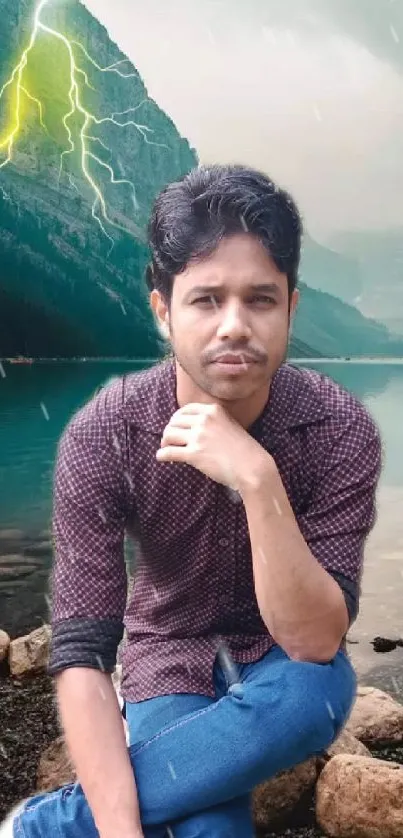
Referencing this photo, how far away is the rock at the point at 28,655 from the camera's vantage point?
451cm

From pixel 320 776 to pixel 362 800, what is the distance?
0.57 ft

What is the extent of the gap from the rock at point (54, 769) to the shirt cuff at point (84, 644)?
1374mm

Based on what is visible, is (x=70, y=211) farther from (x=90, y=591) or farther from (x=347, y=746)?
(x=90, y=591)

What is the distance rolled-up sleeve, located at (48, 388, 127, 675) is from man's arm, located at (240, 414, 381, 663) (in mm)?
362

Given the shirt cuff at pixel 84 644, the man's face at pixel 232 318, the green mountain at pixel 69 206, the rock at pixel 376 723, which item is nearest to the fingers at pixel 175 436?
the man's face at pixel 232 318

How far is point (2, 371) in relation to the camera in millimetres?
71875

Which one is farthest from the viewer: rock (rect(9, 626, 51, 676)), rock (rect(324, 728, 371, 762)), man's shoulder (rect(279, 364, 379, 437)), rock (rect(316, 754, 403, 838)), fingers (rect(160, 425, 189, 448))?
rock (rect(9, 626, 51, 676))

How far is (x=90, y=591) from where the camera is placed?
2039 millimetres

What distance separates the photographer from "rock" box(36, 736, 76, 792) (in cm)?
319

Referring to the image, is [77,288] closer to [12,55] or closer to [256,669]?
[12,55]

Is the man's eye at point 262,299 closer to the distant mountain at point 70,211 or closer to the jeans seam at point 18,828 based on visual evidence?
the jeans seam at point 18,828

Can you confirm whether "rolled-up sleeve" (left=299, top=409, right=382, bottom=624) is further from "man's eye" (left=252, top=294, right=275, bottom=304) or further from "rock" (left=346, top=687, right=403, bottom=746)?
"rock" (left=346, top=687, right=403, bottom=746)

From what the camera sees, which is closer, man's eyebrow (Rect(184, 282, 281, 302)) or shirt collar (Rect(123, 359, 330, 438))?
man's eyebrow (Rect(184, 282, 281, 302))

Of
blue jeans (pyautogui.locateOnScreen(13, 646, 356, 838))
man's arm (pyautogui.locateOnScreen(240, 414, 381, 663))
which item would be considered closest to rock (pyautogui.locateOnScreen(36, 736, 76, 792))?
blue jeans (pyautogui.locateOnScreen(13, 646, 356, 838))
